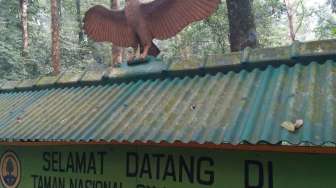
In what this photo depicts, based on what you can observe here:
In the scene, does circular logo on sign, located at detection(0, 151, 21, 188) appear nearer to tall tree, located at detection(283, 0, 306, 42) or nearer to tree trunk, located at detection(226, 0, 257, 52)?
tree trunk, located at detection(226, 0, 257, 52)

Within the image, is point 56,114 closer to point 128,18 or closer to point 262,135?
point 128,18

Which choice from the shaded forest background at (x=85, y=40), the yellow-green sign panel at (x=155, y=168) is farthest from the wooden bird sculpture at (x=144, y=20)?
the shaded forest background at (x=85, y=40)

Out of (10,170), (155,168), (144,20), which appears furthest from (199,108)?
(10,170)

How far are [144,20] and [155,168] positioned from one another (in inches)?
87.9

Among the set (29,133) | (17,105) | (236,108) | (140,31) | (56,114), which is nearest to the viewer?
(236,108)

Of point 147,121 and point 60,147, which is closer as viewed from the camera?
point 147,121

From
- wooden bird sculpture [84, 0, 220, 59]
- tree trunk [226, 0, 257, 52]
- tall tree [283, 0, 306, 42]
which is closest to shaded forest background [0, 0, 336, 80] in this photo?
tall tree [283, 0, 306, 42]

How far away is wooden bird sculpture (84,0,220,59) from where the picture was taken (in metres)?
5.87

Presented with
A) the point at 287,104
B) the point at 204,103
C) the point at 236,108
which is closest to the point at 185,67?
the point at 204,103

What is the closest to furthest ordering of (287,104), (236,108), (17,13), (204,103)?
(287,104)
(236,108)
(204,103)
(17,13)

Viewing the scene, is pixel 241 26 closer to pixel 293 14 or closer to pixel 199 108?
pixel 199 108

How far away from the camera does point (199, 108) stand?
4488 mm

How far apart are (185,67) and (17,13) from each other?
61.5ft

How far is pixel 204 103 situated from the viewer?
4547 mm
